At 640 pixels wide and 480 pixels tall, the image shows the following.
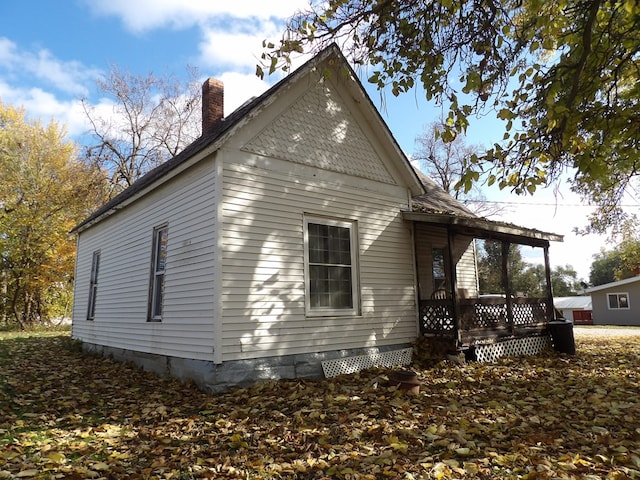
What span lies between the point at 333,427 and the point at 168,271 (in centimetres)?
519

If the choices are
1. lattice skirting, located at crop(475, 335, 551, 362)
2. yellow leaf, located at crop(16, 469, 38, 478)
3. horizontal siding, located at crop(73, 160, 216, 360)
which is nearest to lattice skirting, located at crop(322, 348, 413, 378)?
lattice skirting, located at crop(475, 335, 551, 362)

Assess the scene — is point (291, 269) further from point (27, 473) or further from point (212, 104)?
point (212, 104)

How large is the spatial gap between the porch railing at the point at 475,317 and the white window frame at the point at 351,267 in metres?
2.11

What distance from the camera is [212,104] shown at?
39.3ft

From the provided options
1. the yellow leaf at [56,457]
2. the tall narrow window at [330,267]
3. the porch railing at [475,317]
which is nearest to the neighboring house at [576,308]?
the porch railing at [475,317]

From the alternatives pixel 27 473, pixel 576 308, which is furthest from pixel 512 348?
pixel 576 308

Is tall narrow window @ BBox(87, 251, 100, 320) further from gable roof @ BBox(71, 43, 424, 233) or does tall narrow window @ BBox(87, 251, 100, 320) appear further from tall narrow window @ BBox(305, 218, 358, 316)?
tall narrow window @ BBox(305, 218, 358, 316)

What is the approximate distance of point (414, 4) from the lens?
611cm

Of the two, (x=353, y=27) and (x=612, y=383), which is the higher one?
(x=353, y=27)

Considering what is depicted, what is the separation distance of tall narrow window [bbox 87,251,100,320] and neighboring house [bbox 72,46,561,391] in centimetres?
180

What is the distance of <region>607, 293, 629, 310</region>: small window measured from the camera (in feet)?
112

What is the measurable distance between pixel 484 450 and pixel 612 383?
188 inches

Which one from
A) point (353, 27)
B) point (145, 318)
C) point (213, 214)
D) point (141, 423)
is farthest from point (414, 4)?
point (145, 318)

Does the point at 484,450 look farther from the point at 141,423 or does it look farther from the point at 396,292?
the point at 396,292
